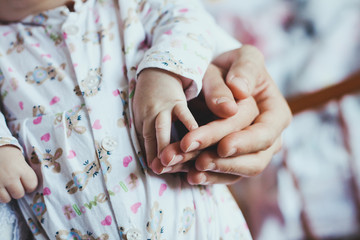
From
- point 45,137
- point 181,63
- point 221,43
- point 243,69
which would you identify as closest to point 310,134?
point 221,43

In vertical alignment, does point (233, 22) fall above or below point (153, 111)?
below

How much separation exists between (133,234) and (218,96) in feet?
0.90

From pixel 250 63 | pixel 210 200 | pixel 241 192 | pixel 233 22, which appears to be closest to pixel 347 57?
pixel 233 22

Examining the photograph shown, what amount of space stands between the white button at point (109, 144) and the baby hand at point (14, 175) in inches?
5.5

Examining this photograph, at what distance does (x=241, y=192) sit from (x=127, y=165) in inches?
41.4

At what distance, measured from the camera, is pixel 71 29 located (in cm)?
70

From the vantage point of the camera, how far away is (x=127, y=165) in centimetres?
61

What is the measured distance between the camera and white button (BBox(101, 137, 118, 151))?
1.99 ft

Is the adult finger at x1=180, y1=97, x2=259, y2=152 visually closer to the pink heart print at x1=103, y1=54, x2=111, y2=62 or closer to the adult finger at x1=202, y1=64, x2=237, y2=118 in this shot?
the adult finger at x1=202, y1=64, x2=237, y2=118

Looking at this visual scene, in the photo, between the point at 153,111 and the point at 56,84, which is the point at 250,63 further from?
the point at 56,84

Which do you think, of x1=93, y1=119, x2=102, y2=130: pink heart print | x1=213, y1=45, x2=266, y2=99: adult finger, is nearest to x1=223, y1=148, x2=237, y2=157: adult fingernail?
x1=213, y1=45, x2=266, y2=99: adult finger

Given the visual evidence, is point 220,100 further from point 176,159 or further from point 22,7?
point 22,7

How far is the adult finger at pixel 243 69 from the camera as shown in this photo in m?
0.60

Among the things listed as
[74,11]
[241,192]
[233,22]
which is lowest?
[241,192]
